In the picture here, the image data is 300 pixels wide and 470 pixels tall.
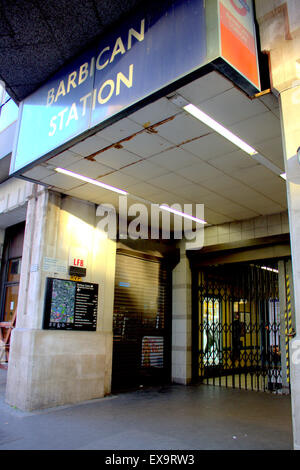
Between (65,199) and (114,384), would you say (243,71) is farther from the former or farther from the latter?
(114,384)

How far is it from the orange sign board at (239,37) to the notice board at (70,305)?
4329 millimetres

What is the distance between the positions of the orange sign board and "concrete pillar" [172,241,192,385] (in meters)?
5.69

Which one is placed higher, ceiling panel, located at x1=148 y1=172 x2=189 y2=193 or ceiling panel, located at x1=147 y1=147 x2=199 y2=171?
ceiling panel, located at x1=147 y1=147 x2=199 y2=171

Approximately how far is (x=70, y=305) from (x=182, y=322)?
10.5 ft

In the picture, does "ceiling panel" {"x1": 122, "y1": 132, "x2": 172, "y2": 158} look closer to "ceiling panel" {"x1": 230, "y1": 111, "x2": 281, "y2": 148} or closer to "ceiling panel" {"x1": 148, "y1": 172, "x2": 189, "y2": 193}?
"ceiling panel" {"x1": 148, "y1": 172, "x2": 189, "y2": 193}

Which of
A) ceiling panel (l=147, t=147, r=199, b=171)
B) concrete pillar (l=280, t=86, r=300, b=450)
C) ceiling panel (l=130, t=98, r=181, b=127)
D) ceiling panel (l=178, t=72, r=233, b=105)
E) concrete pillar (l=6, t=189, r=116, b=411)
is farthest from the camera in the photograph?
concrete pillar (l=6, t=189, r=116, b=411)

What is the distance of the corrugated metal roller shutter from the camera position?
24.1ft

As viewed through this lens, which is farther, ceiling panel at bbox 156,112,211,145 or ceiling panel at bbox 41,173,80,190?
ceiling panel at bbox 41,173,80,190

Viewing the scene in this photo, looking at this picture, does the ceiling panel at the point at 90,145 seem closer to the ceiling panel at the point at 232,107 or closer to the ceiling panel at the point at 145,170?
the ceiling panel at the point at 145,170

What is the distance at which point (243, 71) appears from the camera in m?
3.25

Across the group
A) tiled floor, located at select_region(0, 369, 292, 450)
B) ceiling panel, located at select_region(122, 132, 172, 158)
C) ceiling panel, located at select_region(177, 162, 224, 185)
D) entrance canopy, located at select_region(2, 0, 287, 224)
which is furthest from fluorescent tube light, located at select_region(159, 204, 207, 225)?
tiled floor, located at select_region(0, 369, 292, 450)

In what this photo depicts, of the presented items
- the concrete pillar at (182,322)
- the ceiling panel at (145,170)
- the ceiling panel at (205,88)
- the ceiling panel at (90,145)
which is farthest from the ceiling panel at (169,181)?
the concrete pillar at (182,322)
